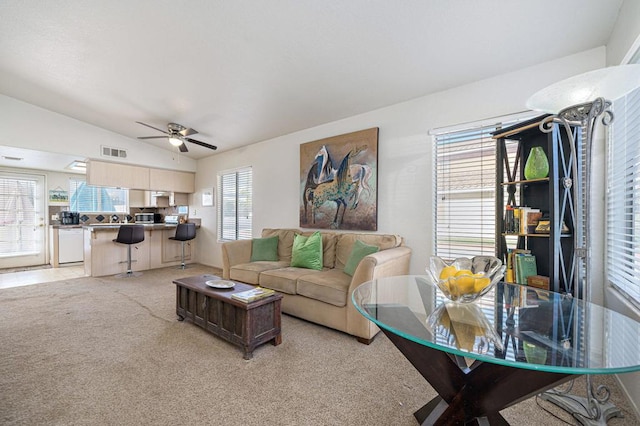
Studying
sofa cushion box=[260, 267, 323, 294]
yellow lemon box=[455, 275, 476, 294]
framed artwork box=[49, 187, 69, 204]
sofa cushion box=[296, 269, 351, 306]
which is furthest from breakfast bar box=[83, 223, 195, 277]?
yellow lemon box=[455, 275, 476, 294]

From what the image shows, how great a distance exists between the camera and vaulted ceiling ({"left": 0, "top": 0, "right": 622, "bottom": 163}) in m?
1.92

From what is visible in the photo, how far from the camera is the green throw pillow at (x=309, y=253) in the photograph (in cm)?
323

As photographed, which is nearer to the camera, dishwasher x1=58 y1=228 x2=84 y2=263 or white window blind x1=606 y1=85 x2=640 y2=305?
white window blind x1=606 y1=85 x2=640 y2=305

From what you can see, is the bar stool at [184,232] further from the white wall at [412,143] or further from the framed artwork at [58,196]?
the framed artwork at [58,196]

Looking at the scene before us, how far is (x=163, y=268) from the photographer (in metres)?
5.67

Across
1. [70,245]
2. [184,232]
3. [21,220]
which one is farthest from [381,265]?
[21,220]

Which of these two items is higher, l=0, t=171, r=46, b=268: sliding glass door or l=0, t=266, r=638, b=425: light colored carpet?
l=0, t=171, r=46, b=268: sliding glass door

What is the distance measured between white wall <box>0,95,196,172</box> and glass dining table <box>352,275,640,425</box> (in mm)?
5690

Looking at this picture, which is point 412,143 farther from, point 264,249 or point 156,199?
point 156,199

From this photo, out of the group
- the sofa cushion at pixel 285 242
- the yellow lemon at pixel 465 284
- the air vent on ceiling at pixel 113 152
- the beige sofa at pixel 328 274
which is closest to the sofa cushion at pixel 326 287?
the beige sofa at pixel 328 274

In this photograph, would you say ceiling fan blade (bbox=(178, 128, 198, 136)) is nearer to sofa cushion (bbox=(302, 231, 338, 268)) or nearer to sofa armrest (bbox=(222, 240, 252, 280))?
sofa armrest (bbox=(222, 240, 252, 280))

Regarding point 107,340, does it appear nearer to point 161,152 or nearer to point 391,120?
point 391,120

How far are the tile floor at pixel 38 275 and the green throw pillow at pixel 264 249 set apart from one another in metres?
3.67

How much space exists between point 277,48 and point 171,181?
15.2 ft
